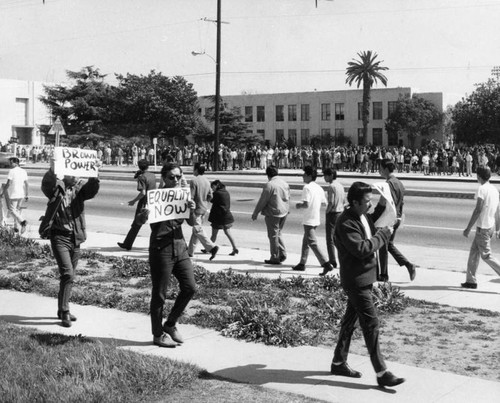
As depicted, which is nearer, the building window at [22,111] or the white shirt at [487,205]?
the white shirt at [487,205]

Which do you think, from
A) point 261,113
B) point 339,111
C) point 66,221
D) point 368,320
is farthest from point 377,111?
point 368,320

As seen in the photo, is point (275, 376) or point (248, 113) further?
point (248, 113)

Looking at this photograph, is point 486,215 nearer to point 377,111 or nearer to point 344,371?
point 344,371

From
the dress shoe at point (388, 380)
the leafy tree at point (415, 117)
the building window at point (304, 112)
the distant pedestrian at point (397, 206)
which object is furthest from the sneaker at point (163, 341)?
the building window at point (304, 112)

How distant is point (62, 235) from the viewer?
8.30 metres

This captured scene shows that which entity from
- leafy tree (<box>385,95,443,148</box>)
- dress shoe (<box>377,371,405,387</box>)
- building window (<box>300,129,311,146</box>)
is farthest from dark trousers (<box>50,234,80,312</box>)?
building window (<box>300,129,311,146</box>)

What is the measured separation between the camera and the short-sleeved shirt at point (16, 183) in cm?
A: 1638

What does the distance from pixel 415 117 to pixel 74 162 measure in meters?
69.3

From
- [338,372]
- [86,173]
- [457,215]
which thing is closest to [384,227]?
[338,372]

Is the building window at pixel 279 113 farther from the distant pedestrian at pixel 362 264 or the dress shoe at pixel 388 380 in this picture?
the dress shoe at pixel 388 380

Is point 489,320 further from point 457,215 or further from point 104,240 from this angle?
point 457,215

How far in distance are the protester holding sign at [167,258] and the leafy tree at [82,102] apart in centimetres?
6651

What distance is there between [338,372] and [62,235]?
365 centimetres

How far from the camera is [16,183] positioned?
16.4 m
